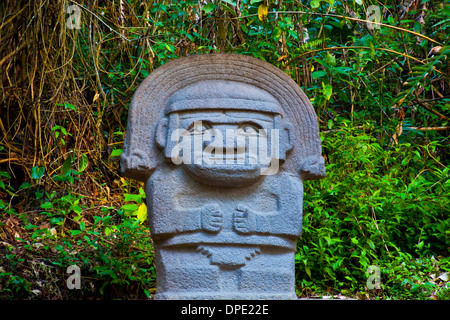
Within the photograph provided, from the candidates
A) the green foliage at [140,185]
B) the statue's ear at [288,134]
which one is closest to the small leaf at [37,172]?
the green foliage at [140,185]

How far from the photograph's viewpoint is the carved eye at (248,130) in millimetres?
3537

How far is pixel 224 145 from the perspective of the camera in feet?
11.3

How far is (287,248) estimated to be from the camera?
358 centimetres

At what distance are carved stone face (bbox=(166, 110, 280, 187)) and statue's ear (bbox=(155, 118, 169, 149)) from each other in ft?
0.15

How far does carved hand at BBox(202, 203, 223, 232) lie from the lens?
344cm

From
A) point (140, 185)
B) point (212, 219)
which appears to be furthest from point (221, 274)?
point (140, 185)

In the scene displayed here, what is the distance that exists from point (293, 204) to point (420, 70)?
137 cm


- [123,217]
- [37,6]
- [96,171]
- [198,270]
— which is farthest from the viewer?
[96,171]

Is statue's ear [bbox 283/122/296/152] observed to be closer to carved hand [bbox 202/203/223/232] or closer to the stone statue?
the stone statue

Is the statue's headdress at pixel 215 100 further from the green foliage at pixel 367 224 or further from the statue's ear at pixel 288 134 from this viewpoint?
the green foliage at pixel 367 224

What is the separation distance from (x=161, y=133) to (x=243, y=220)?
2.33 feet

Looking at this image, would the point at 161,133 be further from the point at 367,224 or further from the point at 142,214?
the point at 367,224

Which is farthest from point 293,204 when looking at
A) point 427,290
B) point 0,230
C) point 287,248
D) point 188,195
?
point 0,230

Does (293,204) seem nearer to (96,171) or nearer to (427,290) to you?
(427,290)
